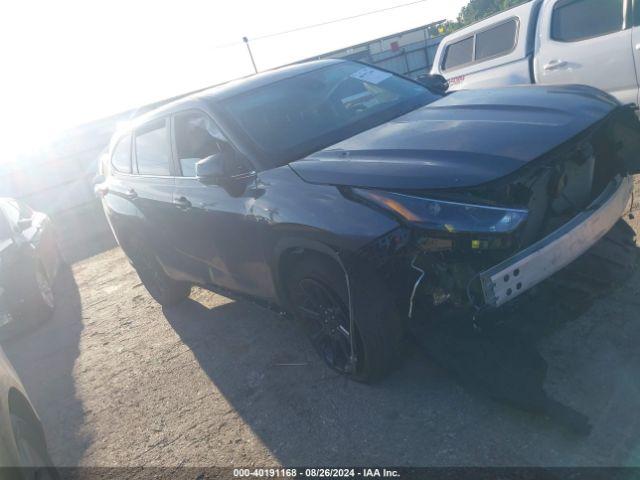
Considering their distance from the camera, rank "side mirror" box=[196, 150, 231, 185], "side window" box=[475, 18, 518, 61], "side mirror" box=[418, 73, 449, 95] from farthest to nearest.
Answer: "side window" box=[475, 18, 518, 61]
"side mirror" box=[418, 73, 449, 95]
"side mirror" box=[196, 150, 231, 185]

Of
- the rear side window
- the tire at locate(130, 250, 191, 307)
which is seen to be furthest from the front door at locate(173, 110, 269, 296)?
the rear side window

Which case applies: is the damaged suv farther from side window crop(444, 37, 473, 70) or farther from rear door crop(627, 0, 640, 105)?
side window crop(444, 37, 473, 70)

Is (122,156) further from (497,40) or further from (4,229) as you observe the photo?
(497,40)

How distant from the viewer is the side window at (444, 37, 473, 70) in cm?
726

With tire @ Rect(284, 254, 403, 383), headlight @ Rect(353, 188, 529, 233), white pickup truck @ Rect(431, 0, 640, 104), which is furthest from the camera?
white pickup truck @ Rect(431, 0, 640, 104)

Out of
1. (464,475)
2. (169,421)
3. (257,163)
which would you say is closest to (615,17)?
(257,163)

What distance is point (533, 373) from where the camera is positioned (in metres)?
2.47

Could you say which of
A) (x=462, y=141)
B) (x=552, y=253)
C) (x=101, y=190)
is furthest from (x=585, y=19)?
(x=101, y=190)

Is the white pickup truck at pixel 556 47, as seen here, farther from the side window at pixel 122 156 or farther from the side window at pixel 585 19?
the side window at pixel 122 156

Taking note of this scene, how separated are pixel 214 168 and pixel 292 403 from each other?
60.0 inches

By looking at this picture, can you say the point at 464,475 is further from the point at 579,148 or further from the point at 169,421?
the point at 169,421

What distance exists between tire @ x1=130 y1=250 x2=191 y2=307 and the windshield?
82.9 inches

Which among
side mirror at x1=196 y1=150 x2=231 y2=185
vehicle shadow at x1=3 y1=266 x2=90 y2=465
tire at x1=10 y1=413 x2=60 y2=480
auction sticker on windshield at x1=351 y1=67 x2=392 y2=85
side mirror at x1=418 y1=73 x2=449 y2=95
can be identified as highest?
auction sticker on windshield at x1=351 y1=67 x2=392 y2=85

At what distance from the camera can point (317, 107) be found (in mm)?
3633
